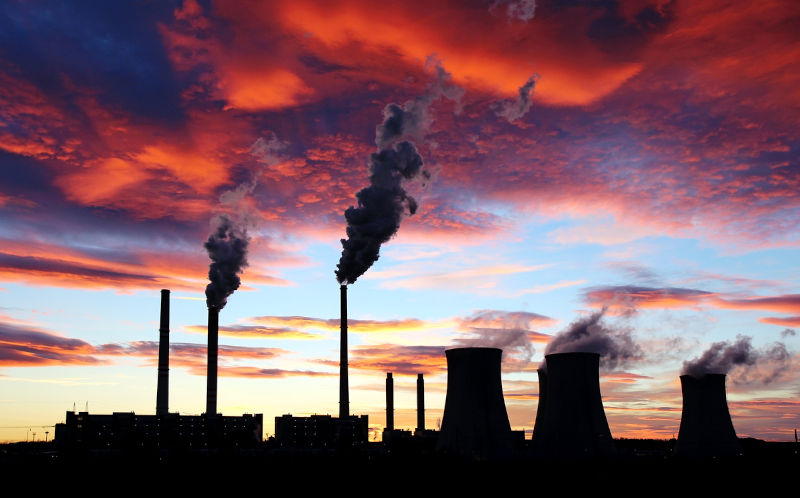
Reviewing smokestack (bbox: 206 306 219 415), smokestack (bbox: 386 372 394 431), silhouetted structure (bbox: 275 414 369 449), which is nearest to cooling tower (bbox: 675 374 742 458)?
smokestack (bbox: 206 306 219 415)

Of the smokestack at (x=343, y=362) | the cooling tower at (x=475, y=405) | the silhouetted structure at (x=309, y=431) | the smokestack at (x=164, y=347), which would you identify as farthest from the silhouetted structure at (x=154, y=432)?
the cooling tower at (x=475, y=405)

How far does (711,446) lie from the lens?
53219mm

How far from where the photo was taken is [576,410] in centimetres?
4575

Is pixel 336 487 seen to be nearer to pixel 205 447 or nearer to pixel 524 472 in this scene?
pixel 524 472

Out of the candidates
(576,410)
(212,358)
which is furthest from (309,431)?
(576,410)

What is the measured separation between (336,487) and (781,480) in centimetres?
3075

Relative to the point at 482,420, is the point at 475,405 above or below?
above

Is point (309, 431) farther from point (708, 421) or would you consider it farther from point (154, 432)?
point (708, 421)

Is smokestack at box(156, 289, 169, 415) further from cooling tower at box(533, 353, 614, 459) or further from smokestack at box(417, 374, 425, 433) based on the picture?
smokestack at box(417, 374, 425, 433)

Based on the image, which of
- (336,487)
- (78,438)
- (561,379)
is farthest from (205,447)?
(561,379)

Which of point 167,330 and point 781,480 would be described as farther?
point 167,330

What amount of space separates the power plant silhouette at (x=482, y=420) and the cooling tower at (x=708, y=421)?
0.23ft

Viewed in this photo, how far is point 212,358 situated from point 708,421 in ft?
126

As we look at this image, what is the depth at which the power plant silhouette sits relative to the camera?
43750mm
